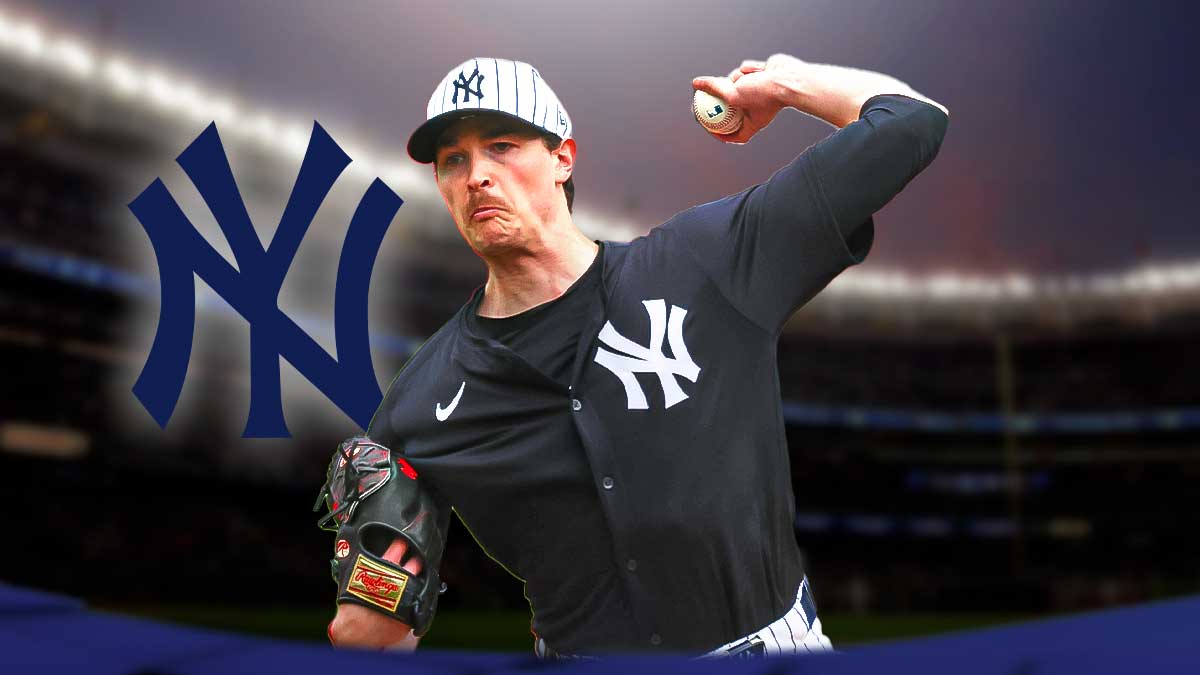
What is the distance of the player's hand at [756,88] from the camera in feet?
5.29

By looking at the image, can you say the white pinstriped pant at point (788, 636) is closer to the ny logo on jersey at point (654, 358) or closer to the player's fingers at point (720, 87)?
the ny logo on jersey at point (654, 358)

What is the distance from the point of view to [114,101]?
59.8ft

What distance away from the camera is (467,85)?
161 centimetres

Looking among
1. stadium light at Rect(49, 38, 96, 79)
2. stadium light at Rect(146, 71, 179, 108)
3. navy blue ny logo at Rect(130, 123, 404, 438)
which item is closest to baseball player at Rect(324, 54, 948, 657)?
navy blue ny logo at Rect(130, 123, 404, 438)

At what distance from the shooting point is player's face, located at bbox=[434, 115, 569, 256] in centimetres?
159

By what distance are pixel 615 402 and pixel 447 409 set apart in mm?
300

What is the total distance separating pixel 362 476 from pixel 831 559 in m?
27.4

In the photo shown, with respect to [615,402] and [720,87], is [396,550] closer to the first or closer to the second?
[615,402]

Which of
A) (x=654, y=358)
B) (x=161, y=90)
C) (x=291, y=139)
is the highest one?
(x=161, y=90)

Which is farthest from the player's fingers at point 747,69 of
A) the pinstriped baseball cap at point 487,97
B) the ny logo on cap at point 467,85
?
the ny logo on cap at point 467,85

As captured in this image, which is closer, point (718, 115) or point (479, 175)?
point (479, 175)

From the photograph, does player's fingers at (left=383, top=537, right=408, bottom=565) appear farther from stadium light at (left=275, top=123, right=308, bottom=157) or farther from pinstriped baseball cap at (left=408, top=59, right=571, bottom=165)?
stadium light at (left=275, top=123, right=308, bottom=157)

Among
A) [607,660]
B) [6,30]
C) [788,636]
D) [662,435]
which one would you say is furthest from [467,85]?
[6,30]

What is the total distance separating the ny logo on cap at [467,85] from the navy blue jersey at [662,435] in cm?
37
